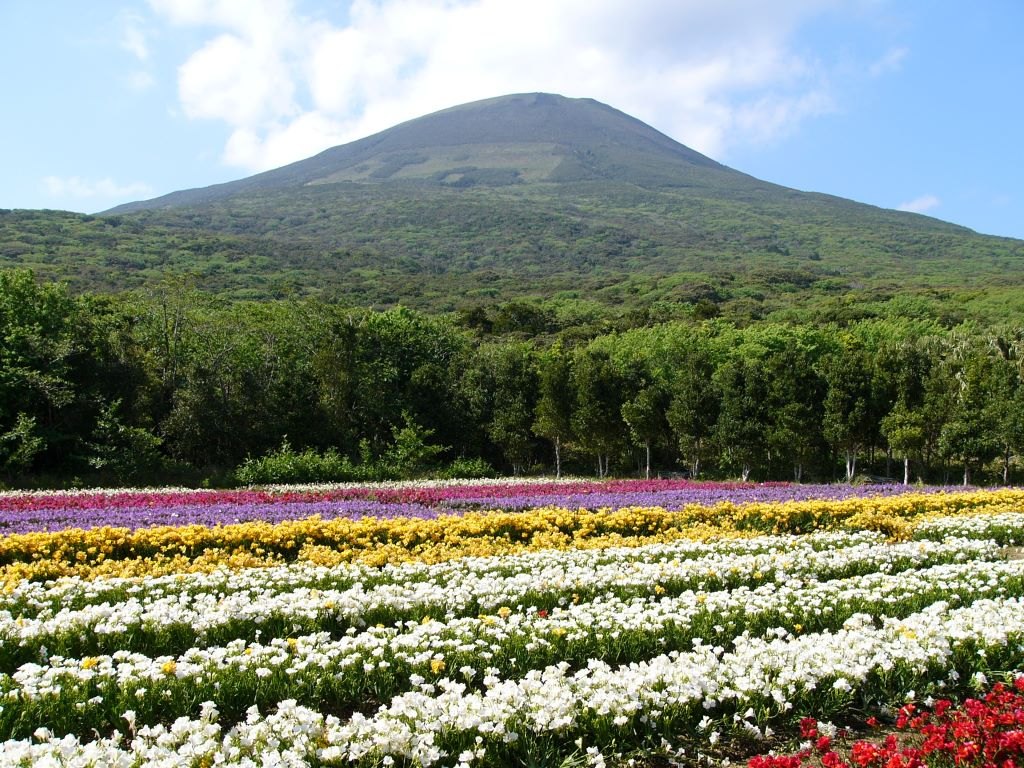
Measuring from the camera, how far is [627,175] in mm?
198750

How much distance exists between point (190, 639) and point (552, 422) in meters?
25.4

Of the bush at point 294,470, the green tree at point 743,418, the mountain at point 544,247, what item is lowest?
the bush at point 294,470

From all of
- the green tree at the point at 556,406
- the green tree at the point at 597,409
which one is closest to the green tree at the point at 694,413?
the green tree at the point at 597,409

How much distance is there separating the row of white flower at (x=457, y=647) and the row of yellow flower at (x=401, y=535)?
140 inches

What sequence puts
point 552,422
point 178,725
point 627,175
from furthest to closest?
point 627,175
point 552,422
point 178,725

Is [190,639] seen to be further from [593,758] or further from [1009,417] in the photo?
[1009,417]

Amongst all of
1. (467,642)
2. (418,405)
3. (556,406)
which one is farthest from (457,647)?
(418,405)

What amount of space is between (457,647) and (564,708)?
5.13 ft

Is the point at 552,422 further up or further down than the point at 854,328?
further down

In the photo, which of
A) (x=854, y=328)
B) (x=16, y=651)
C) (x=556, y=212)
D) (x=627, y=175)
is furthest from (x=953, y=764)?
(x=627, y=175)

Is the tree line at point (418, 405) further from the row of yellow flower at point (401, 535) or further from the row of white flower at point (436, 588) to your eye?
the row of white flower at point (436, 588)

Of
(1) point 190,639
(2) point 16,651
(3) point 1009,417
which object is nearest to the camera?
(2) point 16,651

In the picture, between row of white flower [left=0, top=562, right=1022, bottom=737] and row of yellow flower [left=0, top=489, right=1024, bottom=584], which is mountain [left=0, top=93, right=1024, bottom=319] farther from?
row of white flower [left=0, top=562, right=1022, bottom=737]

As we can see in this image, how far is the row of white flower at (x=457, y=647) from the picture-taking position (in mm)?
5555
